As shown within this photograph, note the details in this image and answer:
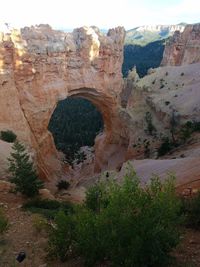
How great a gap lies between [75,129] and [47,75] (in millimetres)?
21481

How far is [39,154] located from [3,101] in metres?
4.37

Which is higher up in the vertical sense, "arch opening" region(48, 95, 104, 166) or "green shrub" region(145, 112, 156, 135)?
"arch opening" region(48, 95, 104, 166)

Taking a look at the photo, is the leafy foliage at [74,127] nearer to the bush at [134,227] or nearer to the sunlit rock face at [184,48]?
the sunlit rock face at [184,48]

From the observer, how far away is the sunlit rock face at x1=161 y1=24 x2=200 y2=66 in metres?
46.8

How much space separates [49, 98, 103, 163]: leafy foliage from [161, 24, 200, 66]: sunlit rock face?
12.5 m

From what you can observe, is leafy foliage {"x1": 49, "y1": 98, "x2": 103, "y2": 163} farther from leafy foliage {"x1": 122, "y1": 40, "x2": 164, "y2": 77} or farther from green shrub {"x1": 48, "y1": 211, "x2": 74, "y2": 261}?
leafy foliage {"x1": 122, "y1": 40, "x2": 164, "y2": 77}

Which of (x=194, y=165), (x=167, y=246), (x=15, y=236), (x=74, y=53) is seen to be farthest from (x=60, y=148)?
(x=167, y=246)

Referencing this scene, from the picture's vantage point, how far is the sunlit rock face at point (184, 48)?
4683 centimetres

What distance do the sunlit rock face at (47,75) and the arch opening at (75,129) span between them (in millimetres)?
9513

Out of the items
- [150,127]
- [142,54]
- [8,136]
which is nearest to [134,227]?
[8,136]

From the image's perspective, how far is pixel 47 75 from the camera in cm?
2627

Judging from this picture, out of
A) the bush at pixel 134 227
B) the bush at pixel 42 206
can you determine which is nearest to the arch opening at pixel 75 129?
the bush at pixel 42 206

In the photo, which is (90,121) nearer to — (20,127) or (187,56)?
(187,56)

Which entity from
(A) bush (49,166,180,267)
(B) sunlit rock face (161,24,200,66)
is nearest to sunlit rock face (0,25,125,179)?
(A) bush (49,166,180,267)
